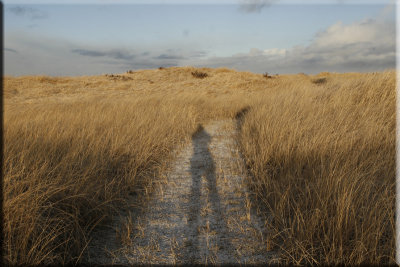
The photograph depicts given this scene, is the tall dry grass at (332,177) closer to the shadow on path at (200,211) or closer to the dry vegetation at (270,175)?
the dry vegetation at (270,175)

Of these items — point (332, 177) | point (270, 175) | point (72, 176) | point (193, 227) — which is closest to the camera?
point (193, 227)

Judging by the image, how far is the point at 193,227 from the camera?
2.25 metres

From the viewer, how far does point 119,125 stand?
15.7ft

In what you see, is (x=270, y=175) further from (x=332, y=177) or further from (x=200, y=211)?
(x=200, y=211)

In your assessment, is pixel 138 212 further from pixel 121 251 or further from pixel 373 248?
pixel 373 248

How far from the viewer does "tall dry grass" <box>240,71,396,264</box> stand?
175cm

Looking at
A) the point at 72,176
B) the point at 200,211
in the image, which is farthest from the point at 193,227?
the point at 72,176

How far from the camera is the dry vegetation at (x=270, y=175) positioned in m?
1.77

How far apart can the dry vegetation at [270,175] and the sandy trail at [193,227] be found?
0.51 feet

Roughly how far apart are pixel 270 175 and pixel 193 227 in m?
1.16

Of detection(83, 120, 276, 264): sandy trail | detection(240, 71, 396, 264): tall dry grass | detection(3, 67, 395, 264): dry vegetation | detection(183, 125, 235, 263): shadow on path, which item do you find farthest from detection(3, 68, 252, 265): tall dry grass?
detection(240, 71, 396, 264): tall dry grass

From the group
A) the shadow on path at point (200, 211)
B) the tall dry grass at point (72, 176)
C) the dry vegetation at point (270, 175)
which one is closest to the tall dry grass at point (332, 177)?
the dry vegetation at point (270, 175)

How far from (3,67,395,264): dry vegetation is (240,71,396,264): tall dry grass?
1 centimetres

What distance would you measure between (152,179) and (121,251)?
1.35 metres
